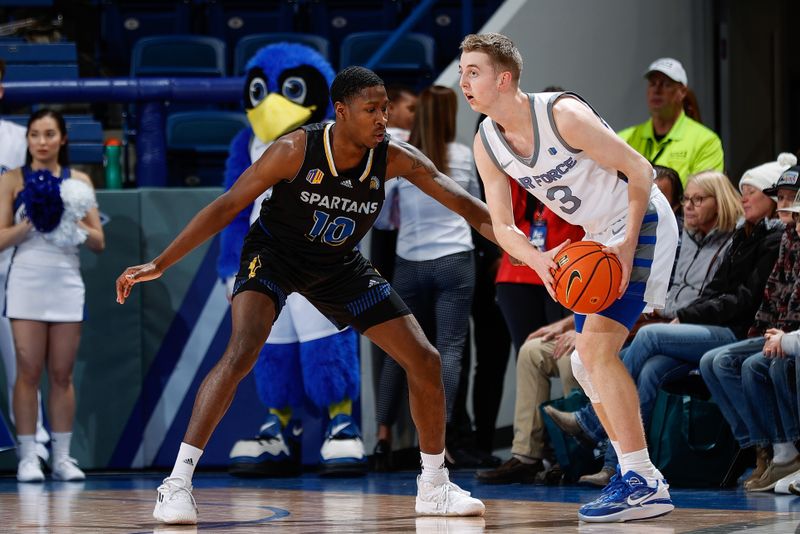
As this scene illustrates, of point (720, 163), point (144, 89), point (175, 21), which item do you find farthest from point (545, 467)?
point (175, 21)

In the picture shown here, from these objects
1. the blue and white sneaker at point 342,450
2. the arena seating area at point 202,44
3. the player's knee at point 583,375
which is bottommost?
the blue and white sneaker at point 342,450

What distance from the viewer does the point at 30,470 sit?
6891mm

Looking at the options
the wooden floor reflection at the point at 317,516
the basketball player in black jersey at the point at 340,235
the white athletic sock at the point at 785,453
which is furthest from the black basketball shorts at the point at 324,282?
the white athletic sock at the point at 785,453

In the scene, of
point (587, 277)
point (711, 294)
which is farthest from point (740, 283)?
point (587, 277)

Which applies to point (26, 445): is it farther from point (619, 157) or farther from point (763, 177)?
point (763, 177)

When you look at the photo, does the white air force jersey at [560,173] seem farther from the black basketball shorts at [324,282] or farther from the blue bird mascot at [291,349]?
the blue bird mascot at [291,349]

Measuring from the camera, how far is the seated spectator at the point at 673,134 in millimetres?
6938

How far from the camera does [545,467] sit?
648cm

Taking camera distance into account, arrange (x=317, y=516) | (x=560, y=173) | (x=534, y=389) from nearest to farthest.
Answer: (x=560, y=173) < (x=317, y=516) < (x=534, y=389)

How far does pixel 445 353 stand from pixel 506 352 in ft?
1.99

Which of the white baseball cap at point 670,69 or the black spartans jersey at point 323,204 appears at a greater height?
the white baseball cap at point 670,69

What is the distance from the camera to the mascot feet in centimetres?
690

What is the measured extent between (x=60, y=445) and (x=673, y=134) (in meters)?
3.82

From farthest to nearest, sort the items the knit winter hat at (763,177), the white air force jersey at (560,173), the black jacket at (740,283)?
the knit winter hat at (763,177), the black jacket at (740,283), the white air force jersey at (560,173)
